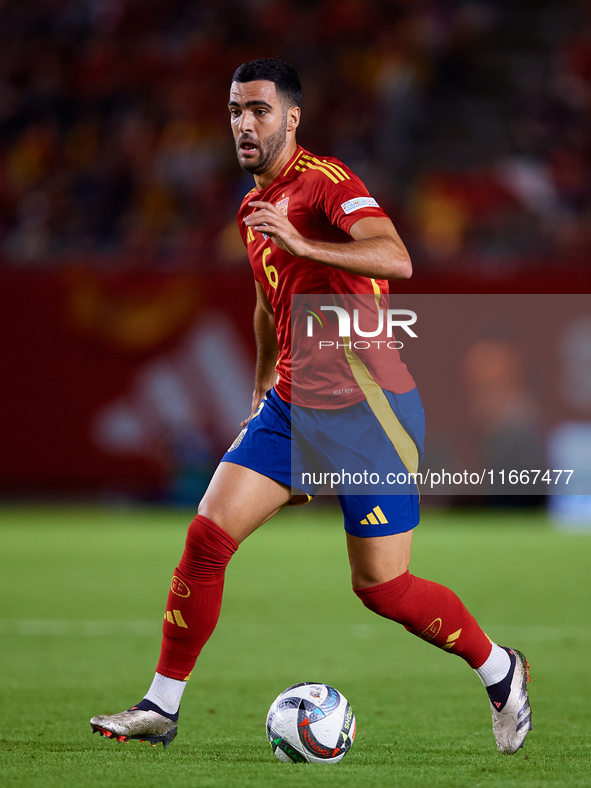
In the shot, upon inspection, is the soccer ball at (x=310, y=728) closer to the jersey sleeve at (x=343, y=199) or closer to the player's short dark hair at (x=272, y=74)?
the jersey sleeve at (x=343, y=199)

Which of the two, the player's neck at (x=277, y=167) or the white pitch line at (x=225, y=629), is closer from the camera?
the player's neck at (x=277, y=167)

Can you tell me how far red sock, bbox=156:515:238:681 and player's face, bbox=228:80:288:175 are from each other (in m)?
1.35

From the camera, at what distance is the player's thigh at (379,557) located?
3.98 m

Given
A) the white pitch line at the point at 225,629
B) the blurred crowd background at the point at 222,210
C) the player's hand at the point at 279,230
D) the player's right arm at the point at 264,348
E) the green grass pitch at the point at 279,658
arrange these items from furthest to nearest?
the blurred crowd background at the point at 222,210, the white pitch line at the point at 225,629, the player's right arm at the point at 264,348, the green grass pitch at the point at 279,658, the player's hand at the point at 279,230

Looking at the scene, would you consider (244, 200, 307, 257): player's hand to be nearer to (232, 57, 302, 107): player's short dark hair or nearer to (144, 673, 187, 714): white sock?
(232, 57, 302, 107): player's short dark hair

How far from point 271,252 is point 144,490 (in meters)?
9.71

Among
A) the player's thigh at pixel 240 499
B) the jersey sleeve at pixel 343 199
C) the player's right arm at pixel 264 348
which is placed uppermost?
the jersey sleeve at pixel 343 199

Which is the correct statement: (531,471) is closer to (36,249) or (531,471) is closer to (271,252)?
(36,249)

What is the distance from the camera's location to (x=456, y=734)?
4.36 metres

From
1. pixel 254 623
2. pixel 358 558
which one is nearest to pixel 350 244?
pixel 358 558

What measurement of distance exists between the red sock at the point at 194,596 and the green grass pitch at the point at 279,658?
34 centimetres

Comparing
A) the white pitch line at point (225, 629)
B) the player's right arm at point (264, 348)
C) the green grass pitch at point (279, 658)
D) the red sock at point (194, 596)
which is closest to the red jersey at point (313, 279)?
the player's right arm at point (264, 348)

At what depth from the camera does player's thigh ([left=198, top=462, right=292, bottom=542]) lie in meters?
3.96

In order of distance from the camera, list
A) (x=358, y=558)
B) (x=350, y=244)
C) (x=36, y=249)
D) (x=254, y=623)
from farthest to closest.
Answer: (x=36, y=249)
(x=254, y=623)
(x=358, y=558)
(x=350, y=244)
